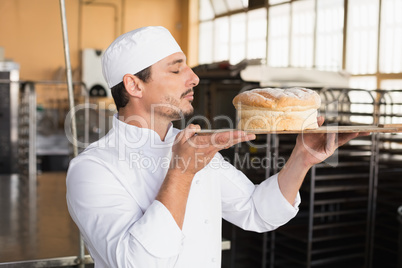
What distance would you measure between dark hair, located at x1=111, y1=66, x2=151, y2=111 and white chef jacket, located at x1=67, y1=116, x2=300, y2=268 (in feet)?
0.23

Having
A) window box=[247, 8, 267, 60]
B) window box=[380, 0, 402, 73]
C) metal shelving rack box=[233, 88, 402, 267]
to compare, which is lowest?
metal shelving rack box=[233, 88, 402, 267]

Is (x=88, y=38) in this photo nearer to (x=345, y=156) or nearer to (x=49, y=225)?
(x=345, y=156)

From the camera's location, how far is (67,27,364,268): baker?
44.2 inches

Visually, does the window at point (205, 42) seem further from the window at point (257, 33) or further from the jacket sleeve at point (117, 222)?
the jacket sleeve at point (117, 222)

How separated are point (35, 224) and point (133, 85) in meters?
1.43

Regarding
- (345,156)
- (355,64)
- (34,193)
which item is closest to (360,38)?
(355,64)

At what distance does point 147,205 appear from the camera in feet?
4.27

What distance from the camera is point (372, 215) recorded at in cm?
386

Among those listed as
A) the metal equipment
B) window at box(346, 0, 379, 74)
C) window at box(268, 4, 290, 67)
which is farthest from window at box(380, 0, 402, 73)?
the metal equipment

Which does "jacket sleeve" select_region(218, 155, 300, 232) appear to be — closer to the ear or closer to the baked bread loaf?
the baked bread loaf

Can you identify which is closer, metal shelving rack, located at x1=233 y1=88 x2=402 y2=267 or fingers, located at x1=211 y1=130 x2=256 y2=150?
fingers, located at x1=211 y1=130 x2=256 y2=150

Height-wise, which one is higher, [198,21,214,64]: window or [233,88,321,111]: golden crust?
[198,21,214,64]: window

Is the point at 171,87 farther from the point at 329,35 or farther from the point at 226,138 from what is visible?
the point at 329,35

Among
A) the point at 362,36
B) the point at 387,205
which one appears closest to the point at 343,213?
the point at 387,205
